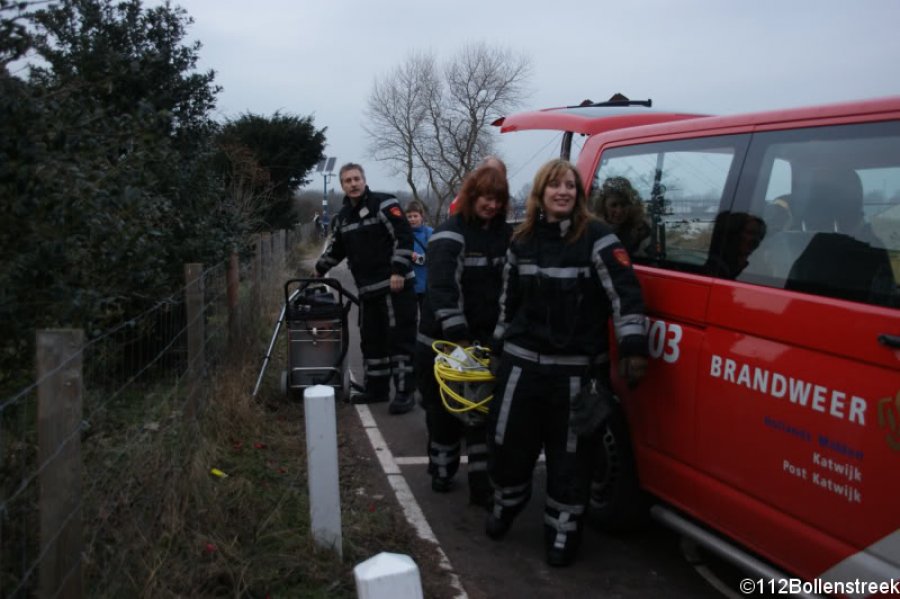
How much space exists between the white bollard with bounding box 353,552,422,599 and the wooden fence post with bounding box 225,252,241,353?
5.45 metres

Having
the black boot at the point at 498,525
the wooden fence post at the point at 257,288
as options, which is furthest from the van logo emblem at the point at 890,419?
the wooden fence post at the point at 257,288

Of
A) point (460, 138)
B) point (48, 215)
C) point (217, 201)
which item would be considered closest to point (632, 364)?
point (48, 215)

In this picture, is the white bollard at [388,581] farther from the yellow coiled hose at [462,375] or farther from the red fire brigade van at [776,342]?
the yellow coiled hose at [462,375]

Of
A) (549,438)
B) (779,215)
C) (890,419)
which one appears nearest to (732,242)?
(779,215)

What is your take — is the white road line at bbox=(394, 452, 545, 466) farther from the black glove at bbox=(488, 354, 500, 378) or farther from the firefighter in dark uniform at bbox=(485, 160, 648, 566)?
the firefighter in dark uniform at bbox=(485, 160, 648, 566)

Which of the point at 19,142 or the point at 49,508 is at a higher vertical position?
the point at 19,142

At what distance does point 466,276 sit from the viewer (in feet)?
16.0

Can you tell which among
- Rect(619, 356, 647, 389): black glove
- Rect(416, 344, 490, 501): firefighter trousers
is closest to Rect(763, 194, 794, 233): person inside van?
Rect(619, 356, 647, 389): black glove

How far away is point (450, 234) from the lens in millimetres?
4820

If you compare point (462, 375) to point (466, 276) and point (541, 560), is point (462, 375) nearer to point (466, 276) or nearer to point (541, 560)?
point (466, 276)

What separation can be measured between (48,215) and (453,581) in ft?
8.26

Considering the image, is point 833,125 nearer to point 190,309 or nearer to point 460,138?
point 190,309

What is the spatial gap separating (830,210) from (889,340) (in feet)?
2.14

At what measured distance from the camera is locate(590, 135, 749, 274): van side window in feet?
11.7
